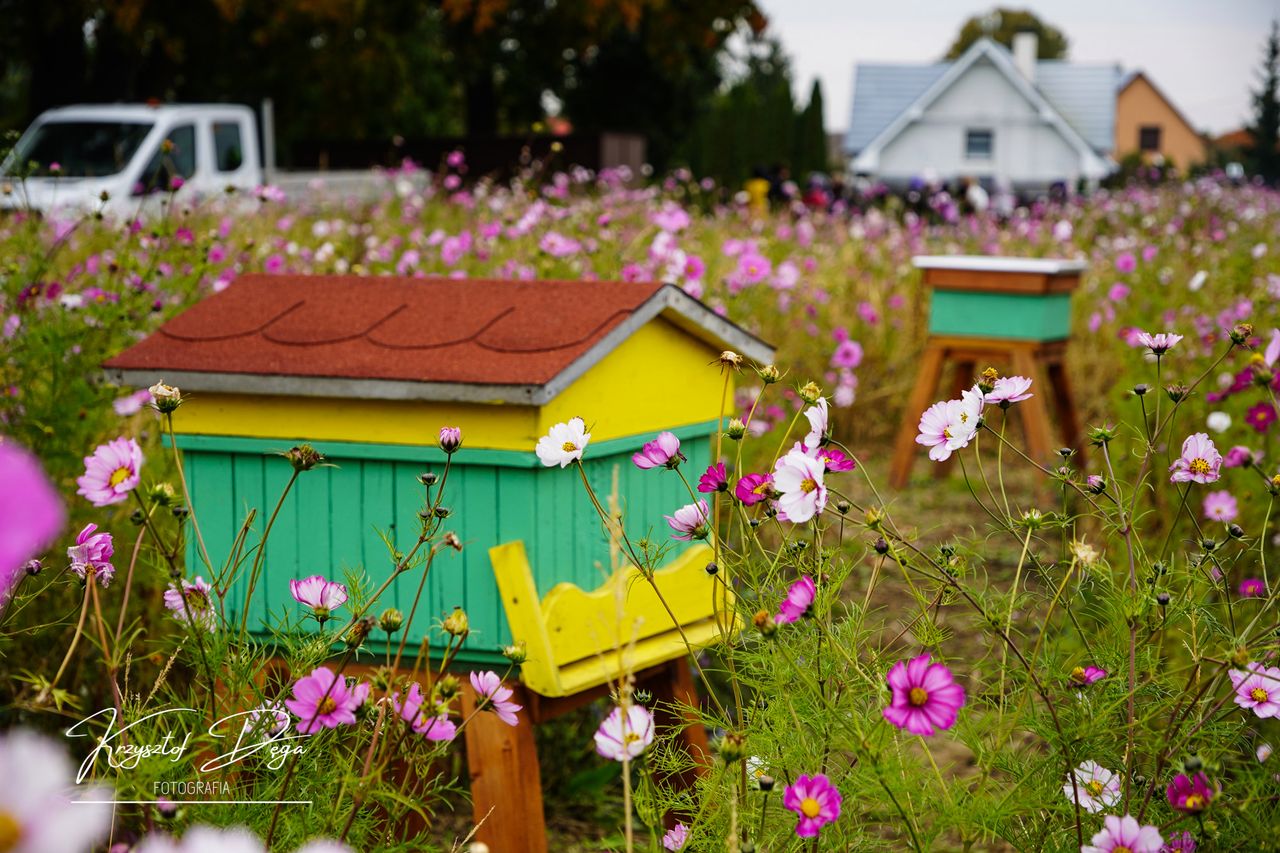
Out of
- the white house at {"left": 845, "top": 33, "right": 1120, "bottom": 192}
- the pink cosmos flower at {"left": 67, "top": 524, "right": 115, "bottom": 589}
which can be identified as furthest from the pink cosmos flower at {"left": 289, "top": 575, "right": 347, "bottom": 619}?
the white house at {"left": 845, "top": 33, "right": 1120, "bottom": 192}

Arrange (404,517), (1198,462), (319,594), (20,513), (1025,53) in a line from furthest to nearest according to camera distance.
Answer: (1025,53), (404,517), (1198,462), (319,594), (20,513)

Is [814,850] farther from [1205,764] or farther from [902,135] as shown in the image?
[902,135]

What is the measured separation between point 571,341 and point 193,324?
797 mm

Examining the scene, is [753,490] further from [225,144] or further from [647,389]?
[225,144]

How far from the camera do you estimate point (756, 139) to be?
30141 mm

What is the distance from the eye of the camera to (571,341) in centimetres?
227

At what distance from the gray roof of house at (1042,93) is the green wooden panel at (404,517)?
40.0 meters

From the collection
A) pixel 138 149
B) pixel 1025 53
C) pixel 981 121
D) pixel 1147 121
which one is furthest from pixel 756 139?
pixel 1147 121

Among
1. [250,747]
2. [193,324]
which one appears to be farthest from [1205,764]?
[193,324]

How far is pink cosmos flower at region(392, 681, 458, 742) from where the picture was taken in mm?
1430

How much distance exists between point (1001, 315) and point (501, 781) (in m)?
3.99

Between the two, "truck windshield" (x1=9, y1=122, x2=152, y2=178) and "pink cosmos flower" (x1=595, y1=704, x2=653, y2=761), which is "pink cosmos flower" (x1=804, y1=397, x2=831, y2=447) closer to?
"pink cosmos flower" (x1=595, y1=704, x2=653, y2=761)

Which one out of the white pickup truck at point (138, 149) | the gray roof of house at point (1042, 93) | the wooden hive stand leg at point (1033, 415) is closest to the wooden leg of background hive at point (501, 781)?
the wooden hive stand leg at point (1033, 415)

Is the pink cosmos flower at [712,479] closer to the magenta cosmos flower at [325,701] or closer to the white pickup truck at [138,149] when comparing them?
the magenta cosmos flower at [325,701]
